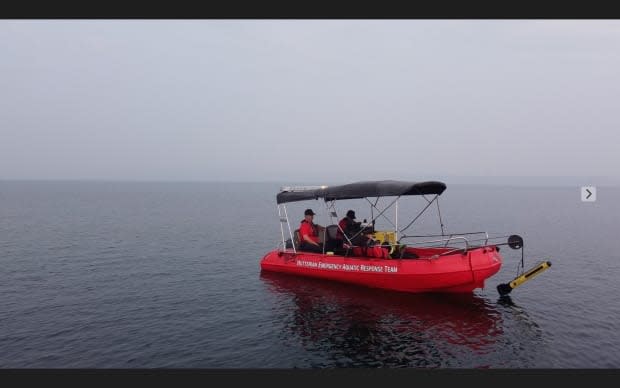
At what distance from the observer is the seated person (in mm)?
20688

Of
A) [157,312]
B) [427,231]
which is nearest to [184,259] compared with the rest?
[157,312]

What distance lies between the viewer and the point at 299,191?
21.8 m

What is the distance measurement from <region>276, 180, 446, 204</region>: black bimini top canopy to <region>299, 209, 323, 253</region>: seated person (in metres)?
1.17

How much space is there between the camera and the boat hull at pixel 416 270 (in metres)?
16.2

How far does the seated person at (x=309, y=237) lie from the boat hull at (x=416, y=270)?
595mm

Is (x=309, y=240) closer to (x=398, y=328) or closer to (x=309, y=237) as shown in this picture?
(x=309, y=237)

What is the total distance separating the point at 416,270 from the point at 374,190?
4.00 meters

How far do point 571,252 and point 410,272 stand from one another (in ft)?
67.6

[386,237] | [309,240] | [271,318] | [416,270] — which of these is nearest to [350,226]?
[386,237]

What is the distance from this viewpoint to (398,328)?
14.0 meters

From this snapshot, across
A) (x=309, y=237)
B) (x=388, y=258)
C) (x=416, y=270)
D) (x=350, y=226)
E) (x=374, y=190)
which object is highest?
(x=374, y=190)

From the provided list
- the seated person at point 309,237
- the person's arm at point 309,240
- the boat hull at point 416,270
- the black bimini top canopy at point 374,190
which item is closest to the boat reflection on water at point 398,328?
the boat hull at point 416,270

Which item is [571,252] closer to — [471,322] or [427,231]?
[427,231]

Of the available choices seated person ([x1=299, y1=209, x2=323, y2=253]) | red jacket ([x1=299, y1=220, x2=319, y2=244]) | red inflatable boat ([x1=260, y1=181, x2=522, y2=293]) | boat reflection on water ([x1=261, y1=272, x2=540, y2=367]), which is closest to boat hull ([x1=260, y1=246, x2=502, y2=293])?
red inflatable boat ([x1=260, y1=181, x2=522, y2=293])
